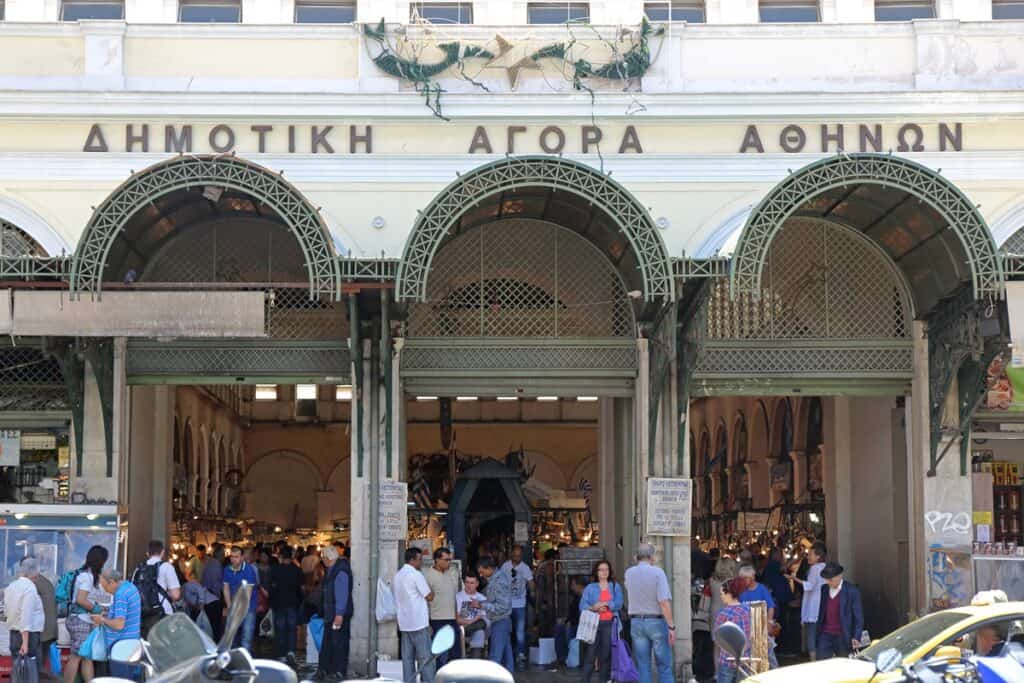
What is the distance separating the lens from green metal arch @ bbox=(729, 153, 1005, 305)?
54.8ft

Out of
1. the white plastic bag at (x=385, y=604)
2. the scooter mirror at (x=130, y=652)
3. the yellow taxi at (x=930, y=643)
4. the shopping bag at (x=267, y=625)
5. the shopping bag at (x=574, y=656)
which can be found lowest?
the shopping bag at (x=574, y=656)

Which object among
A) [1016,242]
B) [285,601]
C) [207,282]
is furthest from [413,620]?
[1016,242]

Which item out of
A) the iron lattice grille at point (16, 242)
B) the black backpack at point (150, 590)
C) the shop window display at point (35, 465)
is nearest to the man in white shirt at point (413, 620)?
the black backpack at point (150, 590)

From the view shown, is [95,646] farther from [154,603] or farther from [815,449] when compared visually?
[815,449]

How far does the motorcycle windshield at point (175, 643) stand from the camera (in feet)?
26.9

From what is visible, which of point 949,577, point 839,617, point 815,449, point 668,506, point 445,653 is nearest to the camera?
point 839,617

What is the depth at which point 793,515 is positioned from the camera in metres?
25.5

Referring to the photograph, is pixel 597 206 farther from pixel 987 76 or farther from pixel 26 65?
pixel 26 65

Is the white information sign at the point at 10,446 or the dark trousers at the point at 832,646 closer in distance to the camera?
the dark trousers at the point at 832,646

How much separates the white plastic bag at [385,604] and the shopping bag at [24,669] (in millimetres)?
→ 3939

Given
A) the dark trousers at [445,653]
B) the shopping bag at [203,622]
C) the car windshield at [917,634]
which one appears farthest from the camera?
the shopping bag at [203,622]

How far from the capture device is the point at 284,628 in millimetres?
20781

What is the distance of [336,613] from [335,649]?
71cm

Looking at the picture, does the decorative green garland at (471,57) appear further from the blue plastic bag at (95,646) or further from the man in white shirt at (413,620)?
the blue plastic bag at (95,646)
